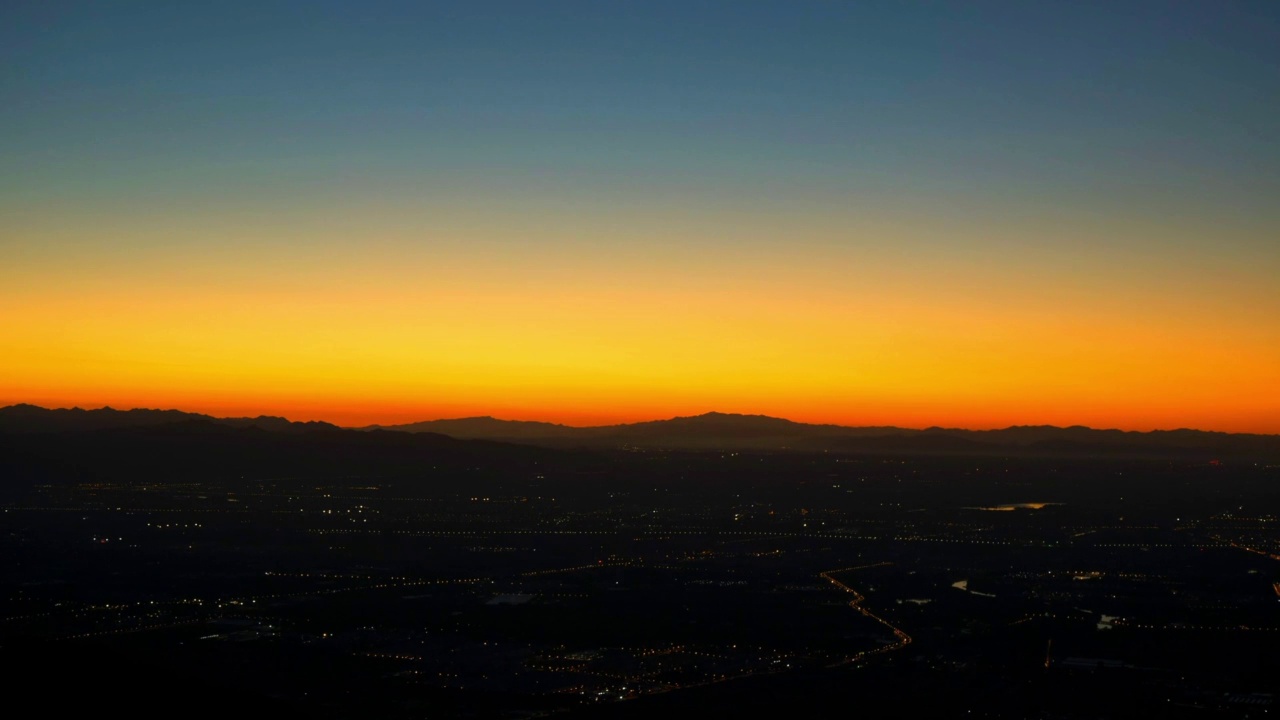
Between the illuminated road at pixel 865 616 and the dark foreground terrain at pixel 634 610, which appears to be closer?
the dark foreground terrain at pixel 634 610

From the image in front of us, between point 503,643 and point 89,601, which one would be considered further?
point 89,601

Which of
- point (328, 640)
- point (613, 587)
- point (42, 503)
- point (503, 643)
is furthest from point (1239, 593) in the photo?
point (42, 503)

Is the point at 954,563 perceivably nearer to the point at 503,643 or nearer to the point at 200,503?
the point at 503,643

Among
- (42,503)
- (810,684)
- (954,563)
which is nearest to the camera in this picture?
(810,684)

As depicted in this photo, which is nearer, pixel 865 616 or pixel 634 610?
pixel 865 616

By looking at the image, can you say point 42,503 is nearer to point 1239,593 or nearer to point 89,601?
point 89,601

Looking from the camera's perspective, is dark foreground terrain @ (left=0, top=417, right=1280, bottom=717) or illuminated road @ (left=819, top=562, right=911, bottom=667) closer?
dark foreground terrain @ (left=0, top=417, right=1280, bottom=717)

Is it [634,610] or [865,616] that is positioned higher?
[634,610]

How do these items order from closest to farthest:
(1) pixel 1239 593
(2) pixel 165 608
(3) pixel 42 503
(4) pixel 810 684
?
1. (4) pixel 810 684
2. (2) pixel 165 608
3. (1) pixel 1239 593
4. (3) pixel 42 503
